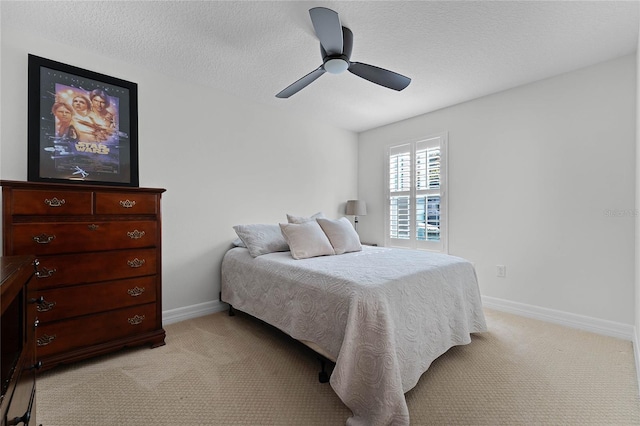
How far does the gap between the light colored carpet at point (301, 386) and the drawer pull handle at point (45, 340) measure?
9.5 inches

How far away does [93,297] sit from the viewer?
203 cm

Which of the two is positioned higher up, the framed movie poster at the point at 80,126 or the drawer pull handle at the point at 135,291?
the framed movie poster at the point at 80,126

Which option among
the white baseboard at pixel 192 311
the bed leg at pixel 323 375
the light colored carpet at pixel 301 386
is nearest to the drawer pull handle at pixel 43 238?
the light colored carpet at pixel 301 386

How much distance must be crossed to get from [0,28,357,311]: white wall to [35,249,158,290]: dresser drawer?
0.56 metres

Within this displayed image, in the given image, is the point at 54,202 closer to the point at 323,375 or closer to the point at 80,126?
the point at 80,126

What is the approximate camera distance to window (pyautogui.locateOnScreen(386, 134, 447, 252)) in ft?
12.2

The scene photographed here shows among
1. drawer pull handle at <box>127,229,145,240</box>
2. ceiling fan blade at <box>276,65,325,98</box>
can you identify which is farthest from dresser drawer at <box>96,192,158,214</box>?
ceiling fan blade at <box>276,65,325,98</box>

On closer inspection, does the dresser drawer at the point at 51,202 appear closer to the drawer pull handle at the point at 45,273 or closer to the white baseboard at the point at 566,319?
the drawer pull handle at the point at 45,273

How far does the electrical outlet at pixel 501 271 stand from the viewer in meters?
3.17

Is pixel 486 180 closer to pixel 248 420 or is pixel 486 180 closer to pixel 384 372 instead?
pixel 384 372

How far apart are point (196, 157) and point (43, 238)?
148cm

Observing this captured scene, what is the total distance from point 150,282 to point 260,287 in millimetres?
872

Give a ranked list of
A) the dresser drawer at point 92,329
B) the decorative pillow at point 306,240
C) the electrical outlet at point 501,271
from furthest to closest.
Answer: the electrical outlet at point 501,271 < the decorative pillow at point 306,240 < the dresser drawer at point 92,329

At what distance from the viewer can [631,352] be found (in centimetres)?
220
